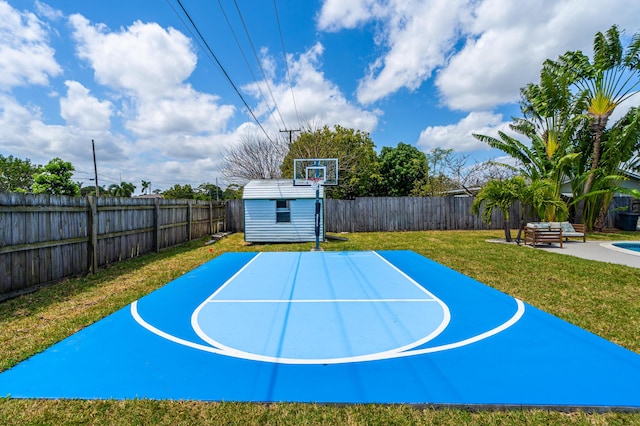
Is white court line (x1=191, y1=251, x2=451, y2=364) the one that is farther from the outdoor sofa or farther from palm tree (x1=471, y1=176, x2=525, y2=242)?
palm tree (x1=471, y1=176, x2=525, y2=242)

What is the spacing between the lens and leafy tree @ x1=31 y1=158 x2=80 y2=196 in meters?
24.4

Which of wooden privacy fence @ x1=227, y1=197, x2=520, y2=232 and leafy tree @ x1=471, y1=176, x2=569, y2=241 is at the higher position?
leafy tree @ x1=471, y1=176, x2=569, y2=241

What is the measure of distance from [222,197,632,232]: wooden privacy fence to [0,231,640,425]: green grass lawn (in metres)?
6.10

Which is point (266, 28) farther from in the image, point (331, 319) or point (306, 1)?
point (331, 319)

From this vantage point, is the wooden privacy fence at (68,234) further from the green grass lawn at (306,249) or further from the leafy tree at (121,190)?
the leafy tree at (121,190)

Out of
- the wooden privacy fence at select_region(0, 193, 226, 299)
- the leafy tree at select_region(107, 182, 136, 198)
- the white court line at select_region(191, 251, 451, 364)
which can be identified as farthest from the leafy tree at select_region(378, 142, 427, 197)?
the leafy tree at select_region(107, 182, 136, 198)

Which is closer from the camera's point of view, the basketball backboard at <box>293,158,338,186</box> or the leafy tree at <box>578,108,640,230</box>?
the basketball backboard at <box>293,158,338,186</box>

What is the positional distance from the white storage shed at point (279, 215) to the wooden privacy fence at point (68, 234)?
3.33 meters

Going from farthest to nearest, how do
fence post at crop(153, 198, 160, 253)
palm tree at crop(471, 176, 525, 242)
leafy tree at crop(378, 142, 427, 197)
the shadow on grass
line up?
leafy tree at crop(378, 142, 427, 197) → palm tree at crop(471, 176, 525, 242) → fence post at crop(153, 198, 160, 253) → the shadow on grass

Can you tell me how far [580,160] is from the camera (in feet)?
49.0

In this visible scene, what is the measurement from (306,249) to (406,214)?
8216 millimetres

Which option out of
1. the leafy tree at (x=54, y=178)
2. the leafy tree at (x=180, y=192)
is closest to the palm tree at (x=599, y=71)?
the leafy tree at (x=54, y=178)

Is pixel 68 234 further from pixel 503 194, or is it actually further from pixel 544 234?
pixel 544 234

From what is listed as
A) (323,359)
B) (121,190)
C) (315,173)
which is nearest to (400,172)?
(315,173)
